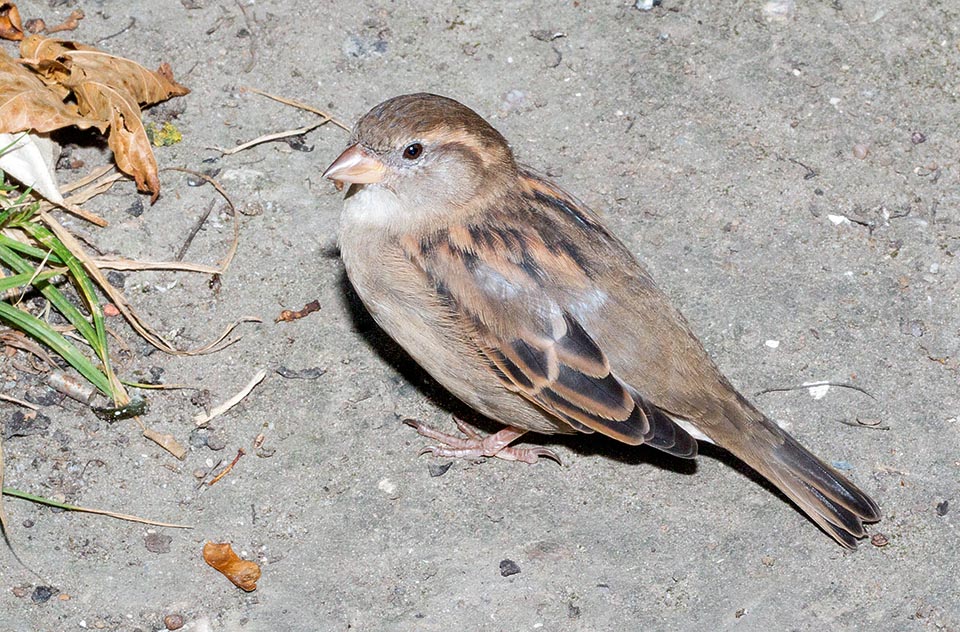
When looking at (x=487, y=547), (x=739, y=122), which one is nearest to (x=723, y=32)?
(x=739, y=122)

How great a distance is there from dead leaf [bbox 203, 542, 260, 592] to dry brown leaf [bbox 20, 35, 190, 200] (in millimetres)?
1898

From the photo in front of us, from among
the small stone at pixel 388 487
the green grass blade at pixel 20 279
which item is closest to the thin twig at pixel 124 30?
the green grass blade at pixel 20 279

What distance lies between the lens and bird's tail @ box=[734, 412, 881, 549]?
4746mm

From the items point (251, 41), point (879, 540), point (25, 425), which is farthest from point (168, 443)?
point (879, 540)

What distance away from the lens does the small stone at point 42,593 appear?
4523mm

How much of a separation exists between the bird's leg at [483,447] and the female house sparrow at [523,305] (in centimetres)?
30

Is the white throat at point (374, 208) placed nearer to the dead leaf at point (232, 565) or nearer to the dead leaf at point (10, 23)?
the dead leaf at point (232, 565)

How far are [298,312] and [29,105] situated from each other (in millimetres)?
1573

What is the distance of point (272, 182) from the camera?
5.92 meters

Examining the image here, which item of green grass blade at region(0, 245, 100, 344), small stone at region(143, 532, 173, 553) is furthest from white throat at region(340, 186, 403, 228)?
small stone at region(143, 532, 173, 553)

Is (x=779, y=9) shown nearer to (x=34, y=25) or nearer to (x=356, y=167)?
(x=356, y=167)

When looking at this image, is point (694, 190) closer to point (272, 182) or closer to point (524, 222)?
point (524, 222)

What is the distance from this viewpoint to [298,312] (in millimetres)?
5535

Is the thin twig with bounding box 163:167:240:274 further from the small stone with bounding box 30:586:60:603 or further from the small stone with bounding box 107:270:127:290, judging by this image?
the small stone with bounding box 30:586:60:603
